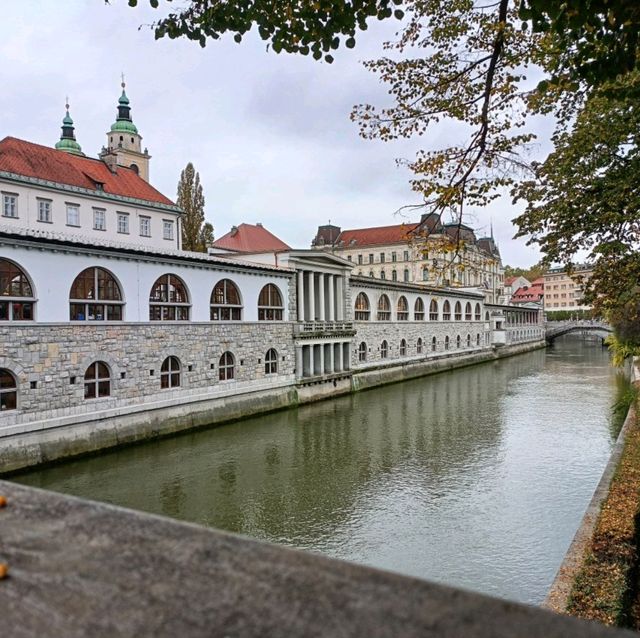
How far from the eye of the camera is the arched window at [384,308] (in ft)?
126

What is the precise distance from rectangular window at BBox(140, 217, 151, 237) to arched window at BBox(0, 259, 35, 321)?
66.9 ft

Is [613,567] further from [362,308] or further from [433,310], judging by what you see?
[433,310]

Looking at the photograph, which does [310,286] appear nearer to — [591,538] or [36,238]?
[36,238]

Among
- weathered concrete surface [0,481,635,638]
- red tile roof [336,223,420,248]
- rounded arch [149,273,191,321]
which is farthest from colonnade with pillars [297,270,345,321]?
red tile roof [336,223,420,248]

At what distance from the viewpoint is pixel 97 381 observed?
17609 millimetres

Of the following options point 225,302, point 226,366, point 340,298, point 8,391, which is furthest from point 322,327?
point 8,391

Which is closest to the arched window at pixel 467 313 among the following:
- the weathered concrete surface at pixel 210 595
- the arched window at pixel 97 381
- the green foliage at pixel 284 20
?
the arched window at pixel 97 381

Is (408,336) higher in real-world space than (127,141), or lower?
lower

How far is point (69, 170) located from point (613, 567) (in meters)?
33.3

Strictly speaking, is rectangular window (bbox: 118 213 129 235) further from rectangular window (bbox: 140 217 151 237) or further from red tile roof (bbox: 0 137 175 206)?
red tile roof (bbox: 0 137 175 206)

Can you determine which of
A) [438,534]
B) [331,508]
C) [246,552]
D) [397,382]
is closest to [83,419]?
[331,508]

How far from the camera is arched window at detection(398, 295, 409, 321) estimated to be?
40.8m

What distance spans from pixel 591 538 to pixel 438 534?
3.36 metres

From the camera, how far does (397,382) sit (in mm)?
37062
